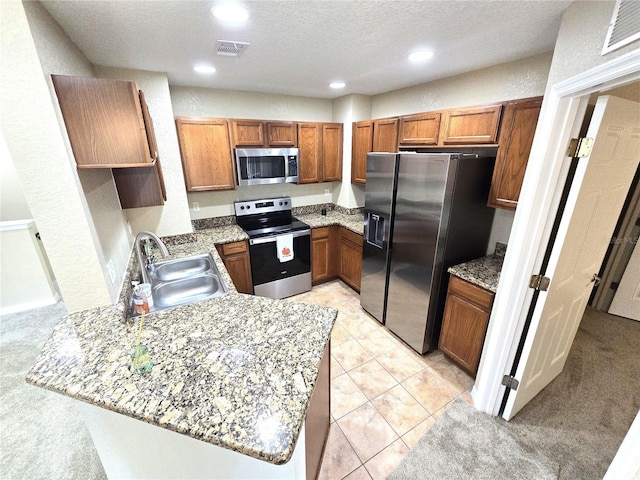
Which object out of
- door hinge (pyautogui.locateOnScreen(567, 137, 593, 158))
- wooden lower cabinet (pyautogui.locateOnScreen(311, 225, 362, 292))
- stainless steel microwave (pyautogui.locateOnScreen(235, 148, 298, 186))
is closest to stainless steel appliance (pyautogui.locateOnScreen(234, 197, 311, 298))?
wooden lower cabinet (pyautogui.locateOnScreen(311, 225, 362, 292))

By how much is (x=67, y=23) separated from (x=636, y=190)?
15.6 feet

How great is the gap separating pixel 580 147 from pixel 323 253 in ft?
8.44

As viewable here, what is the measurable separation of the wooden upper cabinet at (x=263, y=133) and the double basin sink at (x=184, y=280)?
53.5 inches

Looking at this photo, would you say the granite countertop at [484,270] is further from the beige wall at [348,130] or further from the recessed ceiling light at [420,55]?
the beige wall at [348,130]

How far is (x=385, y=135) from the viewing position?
9.46 feet

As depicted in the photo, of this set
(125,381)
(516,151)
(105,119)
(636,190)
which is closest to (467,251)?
(516,151)

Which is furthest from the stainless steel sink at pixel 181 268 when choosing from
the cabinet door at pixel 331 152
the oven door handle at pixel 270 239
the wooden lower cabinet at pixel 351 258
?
the cabinet door at pixel 331 152

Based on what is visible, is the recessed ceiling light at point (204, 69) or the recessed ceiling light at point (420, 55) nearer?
the recessed ceiling light at point (420, 55)

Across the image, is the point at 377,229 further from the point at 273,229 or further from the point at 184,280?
the point at 184,280

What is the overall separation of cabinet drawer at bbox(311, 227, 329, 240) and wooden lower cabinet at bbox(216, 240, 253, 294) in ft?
→ 2.74

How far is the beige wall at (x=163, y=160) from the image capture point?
2264mm

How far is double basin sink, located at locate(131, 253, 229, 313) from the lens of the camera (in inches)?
73.6

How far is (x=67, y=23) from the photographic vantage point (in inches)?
54.1

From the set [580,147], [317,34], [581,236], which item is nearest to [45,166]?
[317,34]
